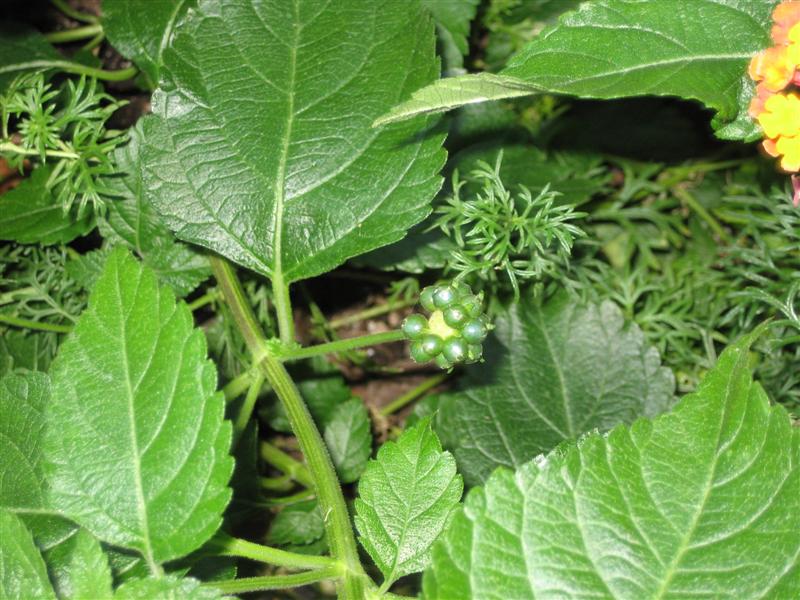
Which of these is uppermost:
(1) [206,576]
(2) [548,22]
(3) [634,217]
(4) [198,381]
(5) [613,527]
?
(2) [548,22]

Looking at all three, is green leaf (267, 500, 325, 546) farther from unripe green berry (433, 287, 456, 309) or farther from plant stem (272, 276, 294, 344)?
unripe green berry (433, 287, 456, 309)

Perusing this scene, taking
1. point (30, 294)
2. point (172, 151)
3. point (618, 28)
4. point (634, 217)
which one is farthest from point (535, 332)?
point (30, 294)

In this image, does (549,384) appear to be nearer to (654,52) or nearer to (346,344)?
(346,344)

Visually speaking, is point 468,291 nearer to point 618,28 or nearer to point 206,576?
point 618,28

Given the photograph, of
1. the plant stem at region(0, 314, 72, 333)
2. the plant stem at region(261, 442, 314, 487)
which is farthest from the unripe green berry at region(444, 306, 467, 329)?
the plant stem at region(0, 314, 72, 333)

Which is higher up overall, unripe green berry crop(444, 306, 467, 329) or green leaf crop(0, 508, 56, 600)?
unripe green berry crop(444, 306, 467, 329)

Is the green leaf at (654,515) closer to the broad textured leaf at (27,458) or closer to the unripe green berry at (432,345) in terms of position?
the unripe green berry at (432,345)

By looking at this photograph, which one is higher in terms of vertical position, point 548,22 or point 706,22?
Result: point 706,22
